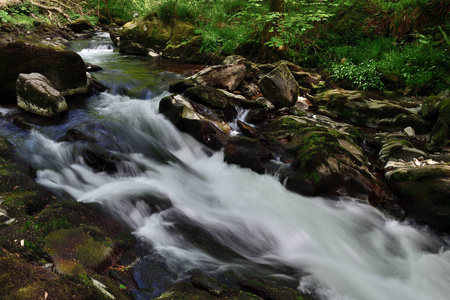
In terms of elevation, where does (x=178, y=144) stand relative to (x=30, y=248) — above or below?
below

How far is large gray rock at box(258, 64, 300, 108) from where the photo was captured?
22.9ft

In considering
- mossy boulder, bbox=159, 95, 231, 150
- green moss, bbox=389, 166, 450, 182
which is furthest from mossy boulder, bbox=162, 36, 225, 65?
green moss, bbox=389, 166, 450, 182

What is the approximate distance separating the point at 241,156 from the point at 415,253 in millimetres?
3102

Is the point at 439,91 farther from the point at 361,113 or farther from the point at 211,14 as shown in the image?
the point at 211,14

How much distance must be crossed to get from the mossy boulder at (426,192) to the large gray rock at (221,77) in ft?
15.8

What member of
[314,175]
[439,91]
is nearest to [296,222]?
[314,175]

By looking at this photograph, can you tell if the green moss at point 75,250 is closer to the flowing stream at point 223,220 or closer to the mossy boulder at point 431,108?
the flowing stream at point 223,220

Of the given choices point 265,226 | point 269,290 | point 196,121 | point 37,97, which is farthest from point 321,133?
point 37,97

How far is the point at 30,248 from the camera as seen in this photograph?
2092 mm

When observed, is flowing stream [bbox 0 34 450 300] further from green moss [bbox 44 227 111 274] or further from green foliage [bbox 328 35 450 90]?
green foliage [bbox 328 35 450 90]

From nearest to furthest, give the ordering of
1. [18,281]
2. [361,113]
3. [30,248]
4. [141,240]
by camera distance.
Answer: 1. [18,281]
2. [30,248]
3. [141,240]
4. [361,113]

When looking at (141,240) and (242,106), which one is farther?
(242,106)

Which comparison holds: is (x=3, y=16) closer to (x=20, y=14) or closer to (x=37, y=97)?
(x=20, y=14)

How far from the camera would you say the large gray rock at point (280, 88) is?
22.9 feet
